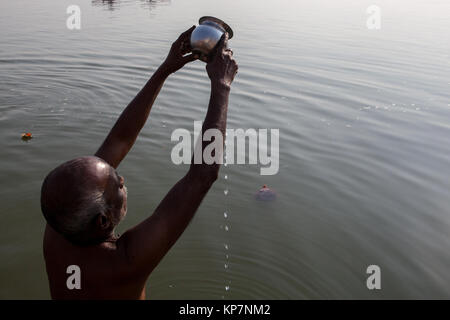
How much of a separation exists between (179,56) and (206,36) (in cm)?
25

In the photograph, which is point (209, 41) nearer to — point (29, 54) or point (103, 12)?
point (29, 54)

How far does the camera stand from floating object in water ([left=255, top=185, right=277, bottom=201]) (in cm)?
536

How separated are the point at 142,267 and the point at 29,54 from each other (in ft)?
40.1

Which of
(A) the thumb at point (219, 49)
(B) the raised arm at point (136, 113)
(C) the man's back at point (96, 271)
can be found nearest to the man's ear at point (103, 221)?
(C) the man's back at point (96, 271)

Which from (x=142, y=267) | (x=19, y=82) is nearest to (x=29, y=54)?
(x=19, y=82)

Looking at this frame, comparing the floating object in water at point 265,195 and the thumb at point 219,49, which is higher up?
the floating object in water at point 265,195

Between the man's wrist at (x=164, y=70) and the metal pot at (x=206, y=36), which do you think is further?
the man's wrist at (x=164, y=70)

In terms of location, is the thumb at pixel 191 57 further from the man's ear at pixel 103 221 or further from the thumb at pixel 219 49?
the man's ear at pixel 103 221

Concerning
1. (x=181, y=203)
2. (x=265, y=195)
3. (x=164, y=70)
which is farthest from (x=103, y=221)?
(x=265, y=195)

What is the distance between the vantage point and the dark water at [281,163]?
4.15 meters

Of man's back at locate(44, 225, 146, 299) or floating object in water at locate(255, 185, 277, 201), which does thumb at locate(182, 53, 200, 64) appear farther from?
floating object in water at locate(255, 185, 277, 201)

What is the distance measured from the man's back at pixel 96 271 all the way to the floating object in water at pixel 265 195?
3361mm

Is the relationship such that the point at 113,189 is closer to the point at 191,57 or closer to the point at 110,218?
the point at 110,218

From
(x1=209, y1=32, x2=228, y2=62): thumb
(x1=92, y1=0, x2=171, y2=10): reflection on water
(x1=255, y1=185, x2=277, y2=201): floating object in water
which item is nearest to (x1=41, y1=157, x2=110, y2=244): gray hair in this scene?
(x1=209, y1=32, x2=228, y2=62): thumb
